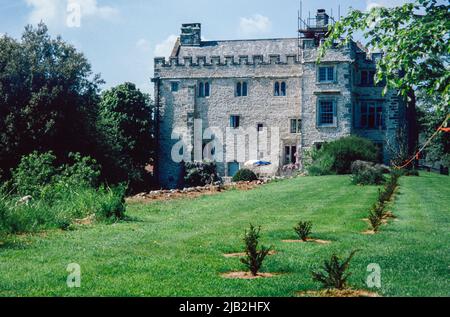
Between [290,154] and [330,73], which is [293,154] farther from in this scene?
[330,73]

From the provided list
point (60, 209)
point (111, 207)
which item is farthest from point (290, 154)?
point (60, 209)

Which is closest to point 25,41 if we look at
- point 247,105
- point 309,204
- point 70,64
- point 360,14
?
point 70,64

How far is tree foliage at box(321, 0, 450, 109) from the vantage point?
827 centimetres

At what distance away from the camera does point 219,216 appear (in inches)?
620

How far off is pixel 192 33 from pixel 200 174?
13.0m

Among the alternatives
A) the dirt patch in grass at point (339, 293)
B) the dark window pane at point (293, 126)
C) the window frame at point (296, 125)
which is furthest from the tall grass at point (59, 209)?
the dark window pane at point (293, 126)

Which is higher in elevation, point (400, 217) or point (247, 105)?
point (247, 105)

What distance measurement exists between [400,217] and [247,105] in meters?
32.5

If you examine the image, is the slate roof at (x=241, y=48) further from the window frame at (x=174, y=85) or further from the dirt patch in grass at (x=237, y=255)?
the dirt patch in grass at (x=237, y=255)

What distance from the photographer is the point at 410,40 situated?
27.5 feet

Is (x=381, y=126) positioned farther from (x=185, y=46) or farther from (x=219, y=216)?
(x=219, y=216)

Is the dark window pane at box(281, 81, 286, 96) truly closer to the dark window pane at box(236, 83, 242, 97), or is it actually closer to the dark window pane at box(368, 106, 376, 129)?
the dark window pane at box(236, 83, 242, 97)

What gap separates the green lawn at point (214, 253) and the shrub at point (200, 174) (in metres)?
26.8

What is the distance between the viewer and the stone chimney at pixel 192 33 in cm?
4956
